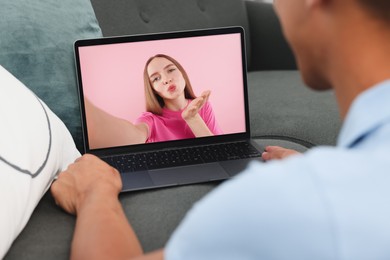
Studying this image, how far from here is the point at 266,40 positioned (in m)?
1.98

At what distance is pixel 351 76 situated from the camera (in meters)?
0.63

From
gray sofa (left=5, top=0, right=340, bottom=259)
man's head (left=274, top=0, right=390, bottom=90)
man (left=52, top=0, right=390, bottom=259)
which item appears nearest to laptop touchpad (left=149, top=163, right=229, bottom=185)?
gray sofa (left=5, top=0, right=340, bottom=259)

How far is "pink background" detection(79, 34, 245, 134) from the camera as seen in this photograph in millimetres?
1243

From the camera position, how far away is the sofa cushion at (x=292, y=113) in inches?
54.5

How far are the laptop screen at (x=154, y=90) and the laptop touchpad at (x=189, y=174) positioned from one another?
0.44ft

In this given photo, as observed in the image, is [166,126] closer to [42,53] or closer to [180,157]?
[180,157]

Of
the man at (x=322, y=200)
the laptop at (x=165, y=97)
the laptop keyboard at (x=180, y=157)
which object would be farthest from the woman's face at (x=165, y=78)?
the man at (x=322, y=200)

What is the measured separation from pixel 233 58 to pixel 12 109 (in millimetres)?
517

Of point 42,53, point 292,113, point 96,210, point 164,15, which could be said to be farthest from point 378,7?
point 164,15

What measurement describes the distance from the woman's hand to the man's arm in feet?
0.83

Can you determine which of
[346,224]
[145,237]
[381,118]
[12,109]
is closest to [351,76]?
[381,118]

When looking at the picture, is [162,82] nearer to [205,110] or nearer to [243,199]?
[205,110]

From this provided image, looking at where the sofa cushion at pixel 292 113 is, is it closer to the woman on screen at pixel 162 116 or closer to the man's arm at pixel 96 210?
the woman on screen at pixel 162 116

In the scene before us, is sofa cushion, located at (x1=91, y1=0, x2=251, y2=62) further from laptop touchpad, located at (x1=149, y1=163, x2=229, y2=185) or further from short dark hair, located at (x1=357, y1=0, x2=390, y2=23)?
short dark hair, located at (x1=357, y1=0, x2=390, y2=23)
